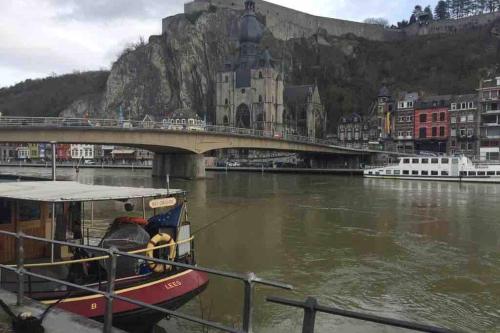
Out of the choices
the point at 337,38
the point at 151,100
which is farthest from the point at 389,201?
the point at 337,38

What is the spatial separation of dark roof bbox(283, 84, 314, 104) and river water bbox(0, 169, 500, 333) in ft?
342

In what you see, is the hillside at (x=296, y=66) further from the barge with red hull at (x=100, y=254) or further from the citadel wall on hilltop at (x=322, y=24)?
the barge with red hull at (x=100, y=254)

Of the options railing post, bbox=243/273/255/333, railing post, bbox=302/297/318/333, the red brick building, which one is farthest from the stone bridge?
railing post, bbox=302/297/318/333

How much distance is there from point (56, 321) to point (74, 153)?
154 m

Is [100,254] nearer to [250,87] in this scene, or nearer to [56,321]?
[56,321]

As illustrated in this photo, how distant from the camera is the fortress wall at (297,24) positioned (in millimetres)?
153000

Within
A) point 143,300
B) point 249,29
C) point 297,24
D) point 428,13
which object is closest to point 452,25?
point 428,13

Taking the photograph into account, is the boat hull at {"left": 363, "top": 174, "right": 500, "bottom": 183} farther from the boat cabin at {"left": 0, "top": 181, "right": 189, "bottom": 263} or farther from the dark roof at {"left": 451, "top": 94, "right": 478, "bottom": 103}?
the boat cabin at {"left": 0, "top": 181, "right": 189, "bottom": 263}

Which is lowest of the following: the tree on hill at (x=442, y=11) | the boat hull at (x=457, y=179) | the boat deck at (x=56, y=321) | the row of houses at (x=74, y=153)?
the boat hull at (x=457, y=179)

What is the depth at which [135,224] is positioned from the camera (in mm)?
10969

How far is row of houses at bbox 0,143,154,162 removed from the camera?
136 m

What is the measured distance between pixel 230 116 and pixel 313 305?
413 feet

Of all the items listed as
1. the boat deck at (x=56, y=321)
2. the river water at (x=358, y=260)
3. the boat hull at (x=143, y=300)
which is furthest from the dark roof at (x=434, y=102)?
the boat deck at (x=56, y=321)

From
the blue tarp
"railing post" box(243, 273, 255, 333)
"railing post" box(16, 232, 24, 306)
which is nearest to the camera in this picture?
"railing post" box(243, 273, 255, 333)
